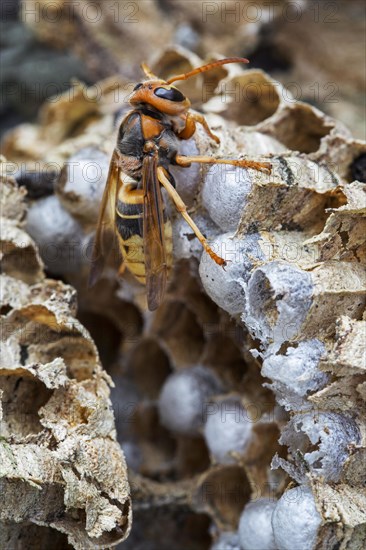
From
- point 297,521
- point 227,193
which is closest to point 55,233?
point 227,193

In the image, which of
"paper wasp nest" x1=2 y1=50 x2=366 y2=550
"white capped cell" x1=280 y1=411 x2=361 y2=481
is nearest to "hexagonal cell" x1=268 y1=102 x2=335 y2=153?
"paper wasp nest" x1=2 y1=50 x2=366 y2=550

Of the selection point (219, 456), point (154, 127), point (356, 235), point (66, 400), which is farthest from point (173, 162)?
point (219, 456)

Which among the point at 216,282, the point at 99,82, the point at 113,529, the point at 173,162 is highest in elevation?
the point at 99,82

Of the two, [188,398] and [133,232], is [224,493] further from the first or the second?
[133,232]

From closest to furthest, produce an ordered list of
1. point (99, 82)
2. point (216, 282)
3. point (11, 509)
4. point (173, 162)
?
point (11, 509) → point (216, 282) → point (173, 162) → point (99, 82)

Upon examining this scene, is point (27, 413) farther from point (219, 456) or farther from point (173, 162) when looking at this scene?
point (173, 162)

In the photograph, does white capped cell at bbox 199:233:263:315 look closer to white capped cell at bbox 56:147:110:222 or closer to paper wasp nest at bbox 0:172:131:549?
paper wasp nest at bbox 0:172:131:549

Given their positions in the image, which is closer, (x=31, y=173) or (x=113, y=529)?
(x=113, y=529)
